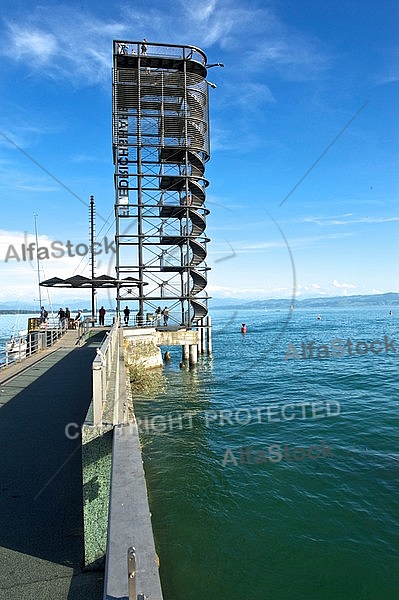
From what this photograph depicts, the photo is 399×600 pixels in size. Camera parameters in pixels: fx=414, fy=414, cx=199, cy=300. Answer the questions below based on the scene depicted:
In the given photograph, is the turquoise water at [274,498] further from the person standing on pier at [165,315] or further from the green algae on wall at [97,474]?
the person standing on pier at [165,315]

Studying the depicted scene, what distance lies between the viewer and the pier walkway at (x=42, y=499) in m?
4.88

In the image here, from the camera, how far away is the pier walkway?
4.88 metres

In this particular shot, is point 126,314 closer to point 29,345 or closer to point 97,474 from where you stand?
point 29,345

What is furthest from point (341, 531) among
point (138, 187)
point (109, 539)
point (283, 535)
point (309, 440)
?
point (138, 187)

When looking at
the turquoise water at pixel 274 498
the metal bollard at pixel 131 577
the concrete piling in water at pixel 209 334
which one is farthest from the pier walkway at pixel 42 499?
the concrete piling in water at pixel 209 334

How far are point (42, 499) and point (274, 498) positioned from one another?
5.94 meters

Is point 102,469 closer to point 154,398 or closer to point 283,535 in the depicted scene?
point 283,535

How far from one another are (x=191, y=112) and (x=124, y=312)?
18265 millimetres

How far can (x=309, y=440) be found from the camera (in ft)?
47.8

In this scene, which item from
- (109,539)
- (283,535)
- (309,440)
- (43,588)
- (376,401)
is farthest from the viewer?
(376,401)

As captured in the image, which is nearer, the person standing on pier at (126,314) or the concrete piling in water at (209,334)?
the person standing on pier at (126,314)

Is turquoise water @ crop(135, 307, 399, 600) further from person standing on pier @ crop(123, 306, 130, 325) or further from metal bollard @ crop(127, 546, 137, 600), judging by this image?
person standing on pier @ crop(123, 306, 130, 325)

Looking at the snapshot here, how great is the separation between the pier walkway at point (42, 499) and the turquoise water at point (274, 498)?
7.81 feet

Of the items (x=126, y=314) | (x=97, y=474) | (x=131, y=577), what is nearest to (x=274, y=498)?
(x=97, y=474)
